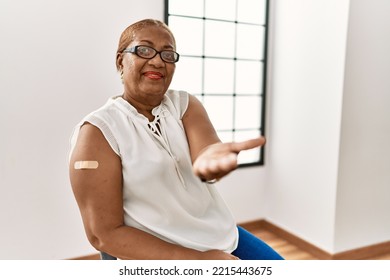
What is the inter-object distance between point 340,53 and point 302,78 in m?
0.33

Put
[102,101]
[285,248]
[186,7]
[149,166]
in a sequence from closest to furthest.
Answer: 1. [149,166]
2. [102,101]
3. [186,7]
4. [285,248]

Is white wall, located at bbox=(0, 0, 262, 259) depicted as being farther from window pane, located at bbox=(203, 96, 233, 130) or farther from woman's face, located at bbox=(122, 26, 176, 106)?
woman's face, located at bbox=(122, 26, 176, 106)

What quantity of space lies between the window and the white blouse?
4.35ft

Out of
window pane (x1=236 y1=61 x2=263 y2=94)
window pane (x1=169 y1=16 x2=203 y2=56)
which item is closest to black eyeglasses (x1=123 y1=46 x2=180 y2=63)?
window pane (x1=169 y1=16 x2=203 y2=56)

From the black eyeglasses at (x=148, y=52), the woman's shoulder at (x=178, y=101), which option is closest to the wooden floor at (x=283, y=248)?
the woman's shoulder at (x=178, y=101)

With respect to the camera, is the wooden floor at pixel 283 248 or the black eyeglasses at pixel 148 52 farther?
the wooden floor at pixel 283 248

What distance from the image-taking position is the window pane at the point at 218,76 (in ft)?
7.41

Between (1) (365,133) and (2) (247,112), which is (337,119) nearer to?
(1) (365,133)

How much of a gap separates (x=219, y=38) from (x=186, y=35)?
258 mm

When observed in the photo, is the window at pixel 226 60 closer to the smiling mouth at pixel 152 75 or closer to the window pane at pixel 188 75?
the window pane at pixel 188 75

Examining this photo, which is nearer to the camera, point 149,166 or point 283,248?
point 149,166

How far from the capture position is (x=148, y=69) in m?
0.81

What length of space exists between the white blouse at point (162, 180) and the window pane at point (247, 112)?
155cm

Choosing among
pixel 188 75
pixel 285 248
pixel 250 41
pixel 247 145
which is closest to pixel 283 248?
pixel 285 248
